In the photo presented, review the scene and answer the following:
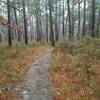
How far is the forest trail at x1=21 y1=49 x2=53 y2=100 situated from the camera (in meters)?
6.88

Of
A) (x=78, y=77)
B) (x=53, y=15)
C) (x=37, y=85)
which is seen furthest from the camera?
(x=53, y=15)

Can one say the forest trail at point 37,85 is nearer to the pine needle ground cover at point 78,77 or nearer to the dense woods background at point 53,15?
the pine needle ground cover at point 78,77

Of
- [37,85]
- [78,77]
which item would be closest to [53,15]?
[78,77]

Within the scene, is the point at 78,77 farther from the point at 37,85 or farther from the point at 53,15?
the point at 53,15

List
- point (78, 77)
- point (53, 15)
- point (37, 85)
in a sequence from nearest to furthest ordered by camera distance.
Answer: point (37, 85) < point (78, 77) < point (53, 15)

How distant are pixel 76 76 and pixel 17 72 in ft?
9.61

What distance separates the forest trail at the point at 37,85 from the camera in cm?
688

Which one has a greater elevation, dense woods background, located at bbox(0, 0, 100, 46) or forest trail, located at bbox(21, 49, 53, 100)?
dense woods background, located at bbox(0, 0, 100, 46)

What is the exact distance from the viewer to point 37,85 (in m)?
7.91

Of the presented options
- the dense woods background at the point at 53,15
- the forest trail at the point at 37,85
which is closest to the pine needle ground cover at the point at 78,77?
the forest trail at the point at 37,85

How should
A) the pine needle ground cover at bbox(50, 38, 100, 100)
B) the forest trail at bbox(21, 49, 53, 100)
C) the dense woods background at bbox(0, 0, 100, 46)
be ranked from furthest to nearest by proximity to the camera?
the dense woods background at bbox(0, 0, 100, 46) → the pine needle ground cover at bbox(50, 38, 100, 100) → the forest trail at bbox(21, 49, 53, 100)

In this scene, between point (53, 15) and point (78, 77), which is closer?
point (78, 77)

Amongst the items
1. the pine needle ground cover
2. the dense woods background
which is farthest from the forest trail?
the dense woods background

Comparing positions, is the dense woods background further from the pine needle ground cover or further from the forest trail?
the forest trail
